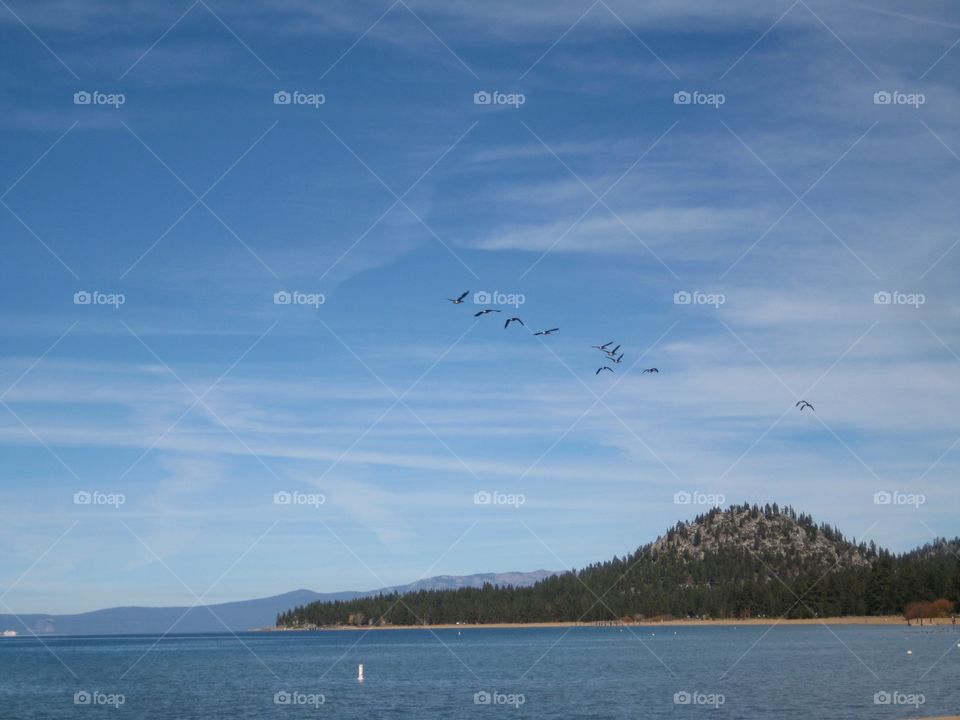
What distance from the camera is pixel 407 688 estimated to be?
104 metres

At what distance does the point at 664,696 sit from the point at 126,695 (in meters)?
57.9

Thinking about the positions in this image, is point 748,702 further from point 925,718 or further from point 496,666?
point 496,666

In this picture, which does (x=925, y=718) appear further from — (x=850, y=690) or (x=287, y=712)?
(x=287, y=712)

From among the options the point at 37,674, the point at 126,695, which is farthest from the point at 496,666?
the point at 37,674

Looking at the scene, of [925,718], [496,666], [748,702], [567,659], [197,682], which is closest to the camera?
[925,718]

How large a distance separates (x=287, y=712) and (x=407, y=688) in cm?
Result: 2564

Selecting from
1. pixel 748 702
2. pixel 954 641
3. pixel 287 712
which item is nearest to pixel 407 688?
pixel 287 712

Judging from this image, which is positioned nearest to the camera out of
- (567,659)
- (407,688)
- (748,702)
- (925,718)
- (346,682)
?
(925,718)

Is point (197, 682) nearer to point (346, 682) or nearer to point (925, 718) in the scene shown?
point (346, 682)

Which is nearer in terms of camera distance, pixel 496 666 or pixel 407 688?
pixel 407 688

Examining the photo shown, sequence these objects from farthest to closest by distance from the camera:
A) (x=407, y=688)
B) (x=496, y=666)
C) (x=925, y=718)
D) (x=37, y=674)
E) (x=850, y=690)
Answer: (x=37, y=674)
(x=496, y=666)
(x=407, y=688)
(x=850, y=690)
(x=925, y=718)

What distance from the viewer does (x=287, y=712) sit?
80375mm

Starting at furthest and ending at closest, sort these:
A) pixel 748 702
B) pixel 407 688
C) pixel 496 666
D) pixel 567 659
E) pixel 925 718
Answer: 1. pixel 567 659
2. pixel 496 666
3. pixel 407 688
4. pixel 748 702
5. pixel 925 718

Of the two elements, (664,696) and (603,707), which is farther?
(664,696)
